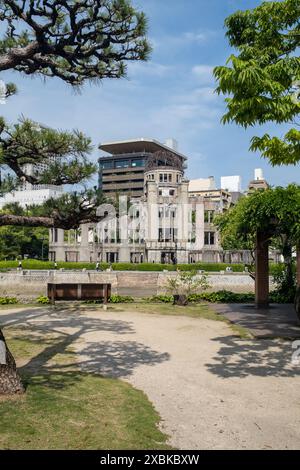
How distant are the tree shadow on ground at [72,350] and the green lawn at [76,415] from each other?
2.4 inches

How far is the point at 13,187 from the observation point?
845cm

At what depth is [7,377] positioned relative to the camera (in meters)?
5.38

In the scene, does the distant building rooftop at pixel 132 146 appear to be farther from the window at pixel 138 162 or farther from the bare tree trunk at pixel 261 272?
the bare tree trunk at pixel 261 272

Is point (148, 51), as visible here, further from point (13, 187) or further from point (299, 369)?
point (299, 369)

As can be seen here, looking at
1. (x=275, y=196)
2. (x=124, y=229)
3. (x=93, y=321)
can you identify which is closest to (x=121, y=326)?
(x=93, y=321)

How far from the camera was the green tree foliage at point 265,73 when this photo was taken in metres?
5.43

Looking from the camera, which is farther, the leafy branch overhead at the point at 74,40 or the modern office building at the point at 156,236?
the modern office building at the point at 156,236

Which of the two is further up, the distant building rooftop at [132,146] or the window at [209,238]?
the distant building rooftop at [132,146]

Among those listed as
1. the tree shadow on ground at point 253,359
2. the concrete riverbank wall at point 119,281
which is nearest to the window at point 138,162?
the concrete riverbank wall at point 119,281

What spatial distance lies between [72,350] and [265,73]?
254 inches

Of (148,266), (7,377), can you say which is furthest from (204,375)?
(148,266)

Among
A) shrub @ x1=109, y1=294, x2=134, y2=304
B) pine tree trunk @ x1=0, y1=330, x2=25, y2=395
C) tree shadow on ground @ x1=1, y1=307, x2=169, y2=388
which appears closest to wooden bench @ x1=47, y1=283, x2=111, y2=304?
shrub @ x1=109, y1=294, x2=134, y2=304

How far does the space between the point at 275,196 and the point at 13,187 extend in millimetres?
9659

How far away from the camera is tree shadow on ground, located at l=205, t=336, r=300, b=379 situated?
7.28 meters
